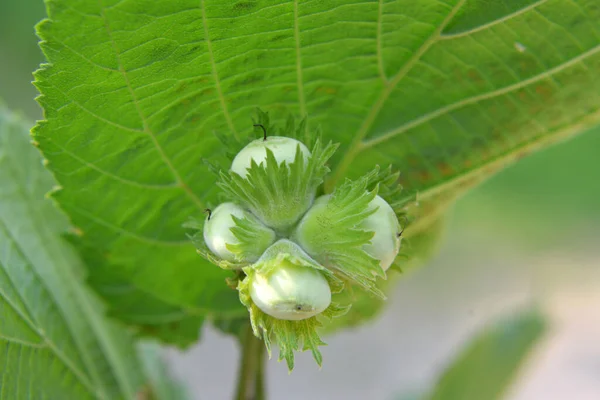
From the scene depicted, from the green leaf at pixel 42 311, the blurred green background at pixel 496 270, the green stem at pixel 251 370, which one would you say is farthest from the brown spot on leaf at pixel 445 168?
the blurred green background at pixel 496 270

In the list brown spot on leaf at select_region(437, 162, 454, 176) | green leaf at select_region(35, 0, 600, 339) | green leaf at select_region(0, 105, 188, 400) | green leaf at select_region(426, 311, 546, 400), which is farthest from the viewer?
green leaf at select_region(426, 311, 546, 400)

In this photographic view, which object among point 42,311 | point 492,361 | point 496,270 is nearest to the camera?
point 42,311

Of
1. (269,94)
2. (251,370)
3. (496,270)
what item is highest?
(496,270)

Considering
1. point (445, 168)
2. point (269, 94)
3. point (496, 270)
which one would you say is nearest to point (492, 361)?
point (445, 168)

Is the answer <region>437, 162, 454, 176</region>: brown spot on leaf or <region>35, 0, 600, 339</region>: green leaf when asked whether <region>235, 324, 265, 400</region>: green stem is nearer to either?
<region>35, 0, 600, 339</region>: green leaf

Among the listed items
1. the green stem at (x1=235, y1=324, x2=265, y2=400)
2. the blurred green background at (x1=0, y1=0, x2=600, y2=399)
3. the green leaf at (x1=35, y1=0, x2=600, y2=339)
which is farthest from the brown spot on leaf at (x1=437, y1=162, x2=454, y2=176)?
Answer: the blurred green background at (x1=0, y1=0, x2=600, y2=399)

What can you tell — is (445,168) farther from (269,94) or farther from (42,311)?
(42,311)
